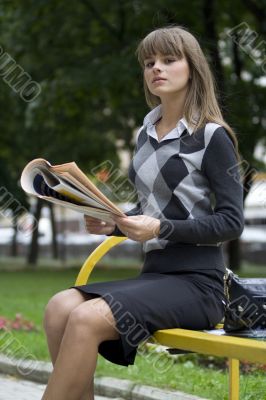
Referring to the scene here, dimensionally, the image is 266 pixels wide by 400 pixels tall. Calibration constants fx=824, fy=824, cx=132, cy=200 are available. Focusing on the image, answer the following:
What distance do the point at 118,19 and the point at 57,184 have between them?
1499cm

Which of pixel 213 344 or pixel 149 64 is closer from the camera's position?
pixel 213 344

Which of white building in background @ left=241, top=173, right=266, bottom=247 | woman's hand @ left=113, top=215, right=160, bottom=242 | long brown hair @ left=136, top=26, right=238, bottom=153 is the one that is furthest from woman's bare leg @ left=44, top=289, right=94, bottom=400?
white building in background @ left=241, top=173, right=266, bottom=247

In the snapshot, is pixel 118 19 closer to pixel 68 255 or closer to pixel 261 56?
pixel 261 56

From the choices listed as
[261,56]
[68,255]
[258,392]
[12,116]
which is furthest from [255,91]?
[68,255]

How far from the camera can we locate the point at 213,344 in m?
2.75

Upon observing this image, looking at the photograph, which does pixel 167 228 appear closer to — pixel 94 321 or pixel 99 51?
pixel 94 321

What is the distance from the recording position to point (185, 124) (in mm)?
3125

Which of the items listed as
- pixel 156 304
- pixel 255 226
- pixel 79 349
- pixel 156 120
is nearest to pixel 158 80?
pixel 156 120

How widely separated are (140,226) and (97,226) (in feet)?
1.47

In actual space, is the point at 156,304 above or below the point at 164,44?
below

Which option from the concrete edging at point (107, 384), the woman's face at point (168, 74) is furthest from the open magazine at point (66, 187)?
the concrete edging at point (107, 384)

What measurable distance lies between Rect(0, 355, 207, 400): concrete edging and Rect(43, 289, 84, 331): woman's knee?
1.64 m

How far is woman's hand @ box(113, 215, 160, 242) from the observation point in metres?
2.84

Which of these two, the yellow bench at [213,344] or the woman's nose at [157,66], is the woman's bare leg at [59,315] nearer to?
the yellow bench at [213,344]
